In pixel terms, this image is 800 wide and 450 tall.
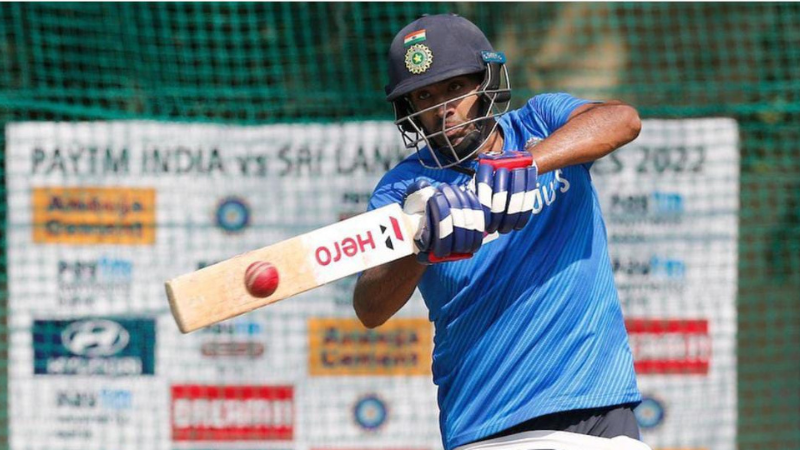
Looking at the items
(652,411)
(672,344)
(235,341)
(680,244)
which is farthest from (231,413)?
(680,244)

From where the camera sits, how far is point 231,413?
Answer: 612 centimetres

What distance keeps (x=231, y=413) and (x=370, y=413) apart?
718 mm

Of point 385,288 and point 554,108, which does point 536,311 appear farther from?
point 554,108

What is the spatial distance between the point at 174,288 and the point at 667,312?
4072 mm

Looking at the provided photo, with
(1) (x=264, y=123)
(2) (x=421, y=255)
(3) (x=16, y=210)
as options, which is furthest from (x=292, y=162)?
(2) (x=421, y=255)

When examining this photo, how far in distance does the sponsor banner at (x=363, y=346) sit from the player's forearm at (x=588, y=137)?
335 cm

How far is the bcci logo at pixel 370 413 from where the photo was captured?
20.1ft

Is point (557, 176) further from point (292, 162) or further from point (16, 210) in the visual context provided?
point (16, 210)

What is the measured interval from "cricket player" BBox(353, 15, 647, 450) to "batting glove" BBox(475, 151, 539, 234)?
10.7 inches

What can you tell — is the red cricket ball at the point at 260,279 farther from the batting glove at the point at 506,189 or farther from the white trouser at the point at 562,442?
the white trouser at the point at 562,442

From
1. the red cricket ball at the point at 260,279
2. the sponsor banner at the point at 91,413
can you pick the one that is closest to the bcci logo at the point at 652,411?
the sponsor banner at the point at 91,413

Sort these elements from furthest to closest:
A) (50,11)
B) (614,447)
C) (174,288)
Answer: (50,11), (614,447), (174,288)

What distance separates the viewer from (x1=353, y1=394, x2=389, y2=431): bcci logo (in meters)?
6.12

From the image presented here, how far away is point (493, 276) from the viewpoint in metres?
2.97
